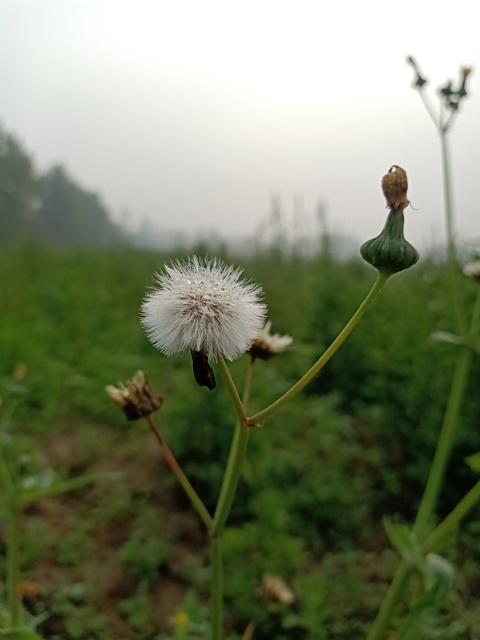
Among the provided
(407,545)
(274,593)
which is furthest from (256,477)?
(407,545)

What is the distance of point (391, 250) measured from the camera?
2.01 ft

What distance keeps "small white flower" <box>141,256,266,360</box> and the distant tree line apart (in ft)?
18.8

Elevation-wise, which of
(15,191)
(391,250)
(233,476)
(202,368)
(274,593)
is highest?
(15,191)

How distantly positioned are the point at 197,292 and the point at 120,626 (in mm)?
1278

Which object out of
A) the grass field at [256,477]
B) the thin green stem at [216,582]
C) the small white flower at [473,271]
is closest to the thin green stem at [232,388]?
the thin green stem at [216,582]

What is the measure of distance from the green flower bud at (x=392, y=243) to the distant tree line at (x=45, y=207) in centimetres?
582

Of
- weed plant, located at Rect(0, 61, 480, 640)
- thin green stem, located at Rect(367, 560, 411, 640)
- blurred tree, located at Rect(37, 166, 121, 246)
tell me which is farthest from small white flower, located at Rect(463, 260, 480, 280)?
blurred tree, located at Rect(37, 166, 121, 246)

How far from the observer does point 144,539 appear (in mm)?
1930

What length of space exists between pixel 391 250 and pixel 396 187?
0.21 ft

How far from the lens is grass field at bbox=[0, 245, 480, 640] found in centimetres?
164

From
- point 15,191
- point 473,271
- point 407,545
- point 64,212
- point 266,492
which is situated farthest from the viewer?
point 64,212

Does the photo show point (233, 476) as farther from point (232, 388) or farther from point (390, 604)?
point (390, 604)

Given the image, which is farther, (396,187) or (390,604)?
(390,604)

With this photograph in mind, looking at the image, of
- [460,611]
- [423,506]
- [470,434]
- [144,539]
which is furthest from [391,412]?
[423,506]
